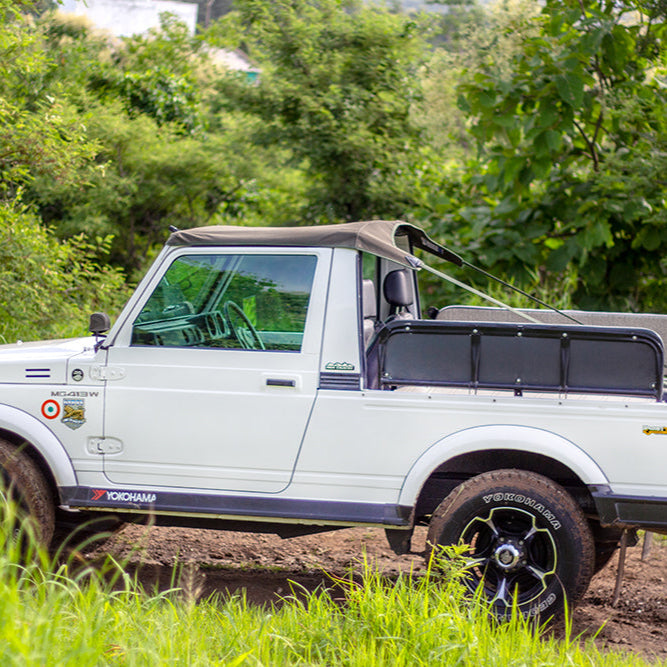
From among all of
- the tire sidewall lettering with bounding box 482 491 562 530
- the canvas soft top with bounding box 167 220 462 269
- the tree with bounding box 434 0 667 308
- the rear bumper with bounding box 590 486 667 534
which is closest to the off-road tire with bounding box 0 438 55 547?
the canvas soft top with bounding box 167 220 462 269

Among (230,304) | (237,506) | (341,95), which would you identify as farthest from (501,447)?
(341,95)

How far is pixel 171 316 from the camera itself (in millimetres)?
4480

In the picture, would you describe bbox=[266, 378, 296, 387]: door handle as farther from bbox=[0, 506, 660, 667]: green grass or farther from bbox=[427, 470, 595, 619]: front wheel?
bbox=[0, 506, 660, 667]: green grass

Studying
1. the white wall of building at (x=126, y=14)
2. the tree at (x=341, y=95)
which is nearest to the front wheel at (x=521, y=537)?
the tree at (x=341, y=95)

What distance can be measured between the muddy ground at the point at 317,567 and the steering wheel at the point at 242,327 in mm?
1145

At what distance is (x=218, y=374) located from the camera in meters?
4.29

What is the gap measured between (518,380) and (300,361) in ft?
3.35

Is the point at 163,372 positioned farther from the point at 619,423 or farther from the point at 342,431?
the point at 619,423

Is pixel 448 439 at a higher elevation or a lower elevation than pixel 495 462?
higher

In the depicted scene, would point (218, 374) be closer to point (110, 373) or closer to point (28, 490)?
point (110, 373)

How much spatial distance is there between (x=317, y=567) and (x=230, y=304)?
1757 millimetres

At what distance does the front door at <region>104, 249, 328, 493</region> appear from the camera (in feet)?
13.9

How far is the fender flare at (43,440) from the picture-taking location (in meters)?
4.36

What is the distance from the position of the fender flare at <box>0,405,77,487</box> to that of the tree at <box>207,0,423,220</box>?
799 cm
